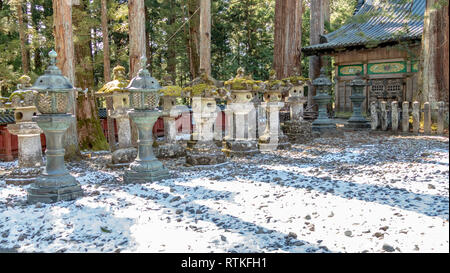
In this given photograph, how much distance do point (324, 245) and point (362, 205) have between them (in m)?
1.04

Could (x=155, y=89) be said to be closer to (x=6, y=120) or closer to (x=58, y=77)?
(x=58, y=77)

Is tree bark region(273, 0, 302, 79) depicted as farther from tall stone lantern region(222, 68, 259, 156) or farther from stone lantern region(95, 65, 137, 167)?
stone lantern region(95, 65, 137, 167)

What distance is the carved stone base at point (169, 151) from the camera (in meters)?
7.93

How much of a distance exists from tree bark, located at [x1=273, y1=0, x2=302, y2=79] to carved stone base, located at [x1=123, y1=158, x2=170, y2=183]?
8.41 m

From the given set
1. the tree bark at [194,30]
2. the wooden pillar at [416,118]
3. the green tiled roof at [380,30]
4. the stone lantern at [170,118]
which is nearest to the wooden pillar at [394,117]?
the wooden pillar at [416,118]

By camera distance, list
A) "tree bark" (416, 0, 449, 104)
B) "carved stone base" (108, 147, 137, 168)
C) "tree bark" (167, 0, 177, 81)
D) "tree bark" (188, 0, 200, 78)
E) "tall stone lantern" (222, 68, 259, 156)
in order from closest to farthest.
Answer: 1. "carved stone base" (108, 147, 137, 168)
2. "tall stone lantern" (222, 68, 259, 156)
3. "tree bark" (416, 0, 449, 104)
4. "tree bark" (188, 0, 200, 78)
5. "tree bark" (167, 0, 177, 81)

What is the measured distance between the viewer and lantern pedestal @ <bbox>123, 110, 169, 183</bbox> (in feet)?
18.3

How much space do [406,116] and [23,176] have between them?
9.41 m

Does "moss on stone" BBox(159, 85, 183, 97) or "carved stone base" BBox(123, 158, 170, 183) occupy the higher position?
"moss on stone" BBox(159, 85, 183, 97)

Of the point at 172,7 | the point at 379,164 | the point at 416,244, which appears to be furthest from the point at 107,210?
the point at 172,7

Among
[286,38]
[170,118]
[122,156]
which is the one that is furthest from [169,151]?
Answer: [286,38]

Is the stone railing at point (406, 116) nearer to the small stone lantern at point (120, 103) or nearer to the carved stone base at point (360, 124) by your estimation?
the carved stone base at point (360, 124)

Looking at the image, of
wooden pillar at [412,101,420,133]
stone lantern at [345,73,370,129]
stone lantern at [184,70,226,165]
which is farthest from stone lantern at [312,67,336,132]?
stone lantern at [184,70,226,165]

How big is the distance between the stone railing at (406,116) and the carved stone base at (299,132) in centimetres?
258
